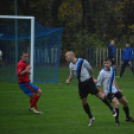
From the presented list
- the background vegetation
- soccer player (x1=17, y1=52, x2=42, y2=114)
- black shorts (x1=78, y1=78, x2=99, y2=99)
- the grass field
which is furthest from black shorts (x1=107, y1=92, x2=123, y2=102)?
the background vegetation

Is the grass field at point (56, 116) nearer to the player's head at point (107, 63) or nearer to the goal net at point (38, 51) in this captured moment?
the player's head at point (107, 63)

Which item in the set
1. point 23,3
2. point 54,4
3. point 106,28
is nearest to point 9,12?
point 23,3

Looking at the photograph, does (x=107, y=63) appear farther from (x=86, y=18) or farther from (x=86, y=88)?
(x=86, y=18)

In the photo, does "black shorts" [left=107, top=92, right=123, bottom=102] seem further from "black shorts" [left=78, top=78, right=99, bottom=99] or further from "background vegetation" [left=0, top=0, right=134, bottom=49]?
"background vegetation" [left=0, top=0, right=134, bottom=49]

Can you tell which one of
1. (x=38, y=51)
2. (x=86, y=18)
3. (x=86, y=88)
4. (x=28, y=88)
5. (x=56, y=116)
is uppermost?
(x=86, y=18)

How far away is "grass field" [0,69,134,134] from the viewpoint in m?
5.66

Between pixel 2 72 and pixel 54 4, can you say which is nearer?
pixel 2 72

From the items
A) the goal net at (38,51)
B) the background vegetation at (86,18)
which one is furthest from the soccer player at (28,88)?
the background vegetation at (86,18)

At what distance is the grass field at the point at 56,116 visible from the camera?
5.66 m

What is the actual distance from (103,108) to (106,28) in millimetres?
14803

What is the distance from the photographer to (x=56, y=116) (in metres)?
7.01

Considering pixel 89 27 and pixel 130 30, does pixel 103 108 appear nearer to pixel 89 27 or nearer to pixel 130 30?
pixel 130 30

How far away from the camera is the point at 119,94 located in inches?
242

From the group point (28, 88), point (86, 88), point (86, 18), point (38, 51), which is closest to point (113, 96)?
point (86, 88)
